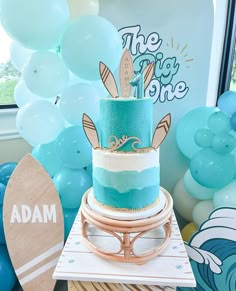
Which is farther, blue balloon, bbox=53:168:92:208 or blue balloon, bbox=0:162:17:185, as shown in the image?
blue balloon, bbox=0:162:17:185

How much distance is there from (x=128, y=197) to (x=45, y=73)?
0.65m

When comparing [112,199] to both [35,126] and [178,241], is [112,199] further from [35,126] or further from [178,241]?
[35,126]

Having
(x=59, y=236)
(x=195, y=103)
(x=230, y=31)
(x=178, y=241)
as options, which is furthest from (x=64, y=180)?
(x=230, y=31)

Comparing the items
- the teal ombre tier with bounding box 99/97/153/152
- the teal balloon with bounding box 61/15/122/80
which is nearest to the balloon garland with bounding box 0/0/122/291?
the teal balloon with bounding box 61/15/122/80

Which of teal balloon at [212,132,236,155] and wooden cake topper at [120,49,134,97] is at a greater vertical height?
wooden cake topper at [120,49,134,97]

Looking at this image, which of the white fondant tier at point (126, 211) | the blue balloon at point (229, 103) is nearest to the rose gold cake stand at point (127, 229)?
the white fondant tier at point (126, 211)

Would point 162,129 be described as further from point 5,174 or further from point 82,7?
point 5,174

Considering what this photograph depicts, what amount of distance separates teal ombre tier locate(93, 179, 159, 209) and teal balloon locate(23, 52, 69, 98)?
541 millimetres

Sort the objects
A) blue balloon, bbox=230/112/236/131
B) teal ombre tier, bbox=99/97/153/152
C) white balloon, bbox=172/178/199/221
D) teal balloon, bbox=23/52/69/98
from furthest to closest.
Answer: white balloon, bbox=172/178/199/221 → blue balloon, bbox=230/112/236/131 → teal balloon, bbox=23/52/69/98 → teal ombre tier, bbox=99/97/153/152

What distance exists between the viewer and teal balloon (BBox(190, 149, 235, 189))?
1.26m

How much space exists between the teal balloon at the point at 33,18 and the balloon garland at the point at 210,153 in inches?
32.1

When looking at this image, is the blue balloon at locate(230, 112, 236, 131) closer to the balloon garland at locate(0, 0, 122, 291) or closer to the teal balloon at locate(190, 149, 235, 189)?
the teal balloon at locate(190, 149, 235, 189)

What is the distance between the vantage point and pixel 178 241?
946mm

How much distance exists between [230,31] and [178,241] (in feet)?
4.61
